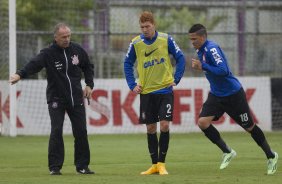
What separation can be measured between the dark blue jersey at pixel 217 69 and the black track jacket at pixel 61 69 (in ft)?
5.73

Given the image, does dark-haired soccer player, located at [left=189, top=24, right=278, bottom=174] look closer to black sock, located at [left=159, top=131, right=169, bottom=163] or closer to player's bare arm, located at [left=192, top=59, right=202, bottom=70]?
player's bare arm, located at [left=192, top=59, right=202, bottom=70]

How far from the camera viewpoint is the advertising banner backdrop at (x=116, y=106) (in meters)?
21.8

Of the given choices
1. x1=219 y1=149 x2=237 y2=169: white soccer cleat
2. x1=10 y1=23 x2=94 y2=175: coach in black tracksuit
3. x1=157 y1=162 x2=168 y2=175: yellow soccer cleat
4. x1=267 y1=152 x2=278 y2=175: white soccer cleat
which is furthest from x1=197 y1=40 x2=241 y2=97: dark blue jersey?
x1=10 y1=23 x2=94 y2=175: coach in black tracksuit

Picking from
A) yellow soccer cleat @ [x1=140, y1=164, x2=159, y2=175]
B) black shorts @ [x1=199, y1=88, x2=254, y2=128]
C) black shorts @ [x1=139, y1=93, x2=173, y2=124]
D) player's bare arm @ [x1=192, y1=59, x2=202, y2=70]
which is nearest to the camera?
player's bare arm @ [x1=192, y1=59, x2=202, y2=70]

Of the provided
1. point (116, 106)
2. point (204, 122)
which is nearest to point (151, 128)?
point (204, 122)

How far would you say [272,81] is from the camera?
22938 millimetres

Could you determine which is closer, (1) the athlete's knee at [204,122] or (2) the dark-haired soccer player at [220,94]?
(2) the dark-haired soccer player at [220,94]

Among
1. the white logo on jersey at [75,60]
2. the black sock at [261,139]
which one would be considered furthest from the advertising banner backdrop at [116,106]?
the black sock at [261,139]

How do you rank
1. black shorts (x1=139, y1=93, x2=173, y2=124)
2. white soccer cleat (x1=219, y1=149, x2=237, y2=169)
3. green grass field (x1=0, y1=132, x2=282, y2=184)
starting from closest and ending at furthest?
green grass field (x1=0, y1=132, x2=282, y2=184)
black shorts (x1=139, y1=93, x2=173, y2=124)
white soccer cleat (x1=219, y1=149, x2=237, y2=169)

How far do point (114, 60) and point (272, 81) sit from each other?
4.50 m

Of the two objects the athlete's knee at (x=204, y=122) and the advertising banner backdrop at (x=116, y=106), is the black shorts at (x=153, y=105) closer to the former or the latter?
the athlete's knee at (x=204, y=122)

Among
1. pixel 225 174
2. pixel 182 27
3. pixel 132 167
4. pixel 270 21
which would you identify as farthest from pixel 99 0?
pixel 225 174

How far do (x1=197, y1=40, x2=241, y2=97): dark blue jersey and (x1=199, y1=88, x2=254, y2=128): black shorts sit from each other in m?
0.08

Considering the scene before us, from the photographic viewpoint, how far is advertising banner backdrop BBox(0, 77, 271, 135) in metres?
21.8
